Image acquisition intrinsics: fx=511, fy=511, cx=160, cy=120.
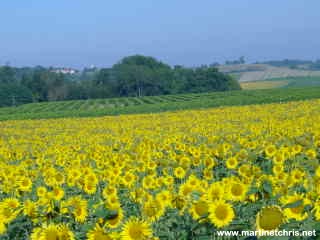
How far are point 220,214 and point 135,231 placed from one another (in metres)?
0.45

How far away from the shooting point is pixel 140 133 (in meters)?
15.3

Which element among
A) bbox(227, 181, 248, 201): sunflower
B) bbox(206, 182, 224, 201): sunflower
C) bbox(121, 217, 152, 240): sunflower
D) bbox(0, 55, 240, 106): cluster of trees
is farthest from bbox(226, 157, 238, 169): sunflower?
bbox(0, 55, 240, 106): cluster of trees

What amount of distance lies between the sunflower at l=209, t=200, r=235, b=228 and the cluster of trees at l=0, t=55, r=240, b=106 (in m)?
87.1

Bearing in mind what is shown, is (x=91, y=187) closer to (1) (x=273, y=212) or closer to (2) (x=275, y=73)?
(1) (x=273, y=212)

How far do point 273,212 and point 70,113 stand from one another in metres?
39.5

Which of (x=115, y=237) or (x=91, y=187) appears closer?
(x=115, y=237)

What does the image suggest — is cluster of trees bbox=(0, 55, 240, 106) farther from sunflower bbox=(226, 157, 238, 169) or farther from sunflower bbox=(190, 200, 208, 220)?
sunflower bbox=(190, 200, 208, 220)

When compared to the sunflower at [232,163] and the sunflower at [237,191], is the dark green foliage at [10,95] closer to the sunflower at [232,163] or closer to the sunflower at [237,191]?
the sunflower at [232,163]

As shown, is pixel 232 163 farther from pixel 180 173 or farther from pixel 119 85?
pixel 119 85

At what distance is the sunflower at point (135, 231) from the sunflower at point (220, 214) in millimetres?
346

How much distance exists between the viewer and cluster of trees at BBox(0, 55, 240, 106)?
295 ft

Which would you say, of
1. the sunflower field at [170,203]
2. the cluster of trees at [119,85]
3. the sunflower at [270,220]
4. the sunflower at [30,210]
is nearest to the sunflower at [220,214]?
the sunflower field at [170,203]

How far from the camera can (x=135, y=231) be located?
233cm

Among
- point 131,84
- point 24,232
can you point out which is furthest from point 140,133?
point 131,84
